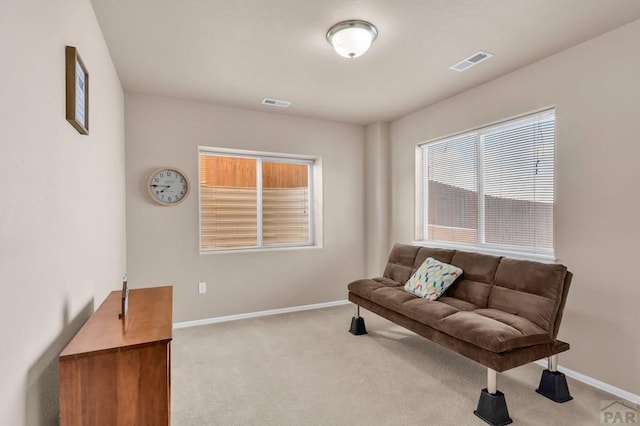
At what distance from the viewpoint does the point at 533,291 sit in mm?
2352

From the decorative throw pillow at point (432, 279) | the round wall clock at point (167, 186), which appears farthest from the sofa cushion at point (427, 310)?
the round wall clock at point (167, 186)

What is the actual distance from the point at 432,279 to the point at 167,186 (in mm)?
2884

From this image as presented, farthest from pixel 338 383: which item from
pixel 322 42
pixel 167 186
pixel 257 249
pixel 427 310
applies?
pixel 167 186

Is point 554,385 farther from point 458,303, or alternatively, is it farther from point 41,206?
point 41,206

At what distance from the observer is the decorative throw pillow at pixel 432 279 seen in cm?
291

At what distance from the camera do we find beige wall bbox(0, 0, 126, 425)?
3.15ft

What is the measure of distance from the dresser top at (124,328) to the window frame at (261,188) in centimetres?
201

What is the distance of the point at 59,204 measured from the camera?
139 centimetres

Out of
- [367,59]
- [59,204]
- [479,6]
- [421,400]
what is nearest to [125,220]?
[59,204]

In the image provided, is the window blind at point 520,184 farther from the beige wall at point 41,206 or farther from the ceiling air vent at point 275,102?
the beige wall at point 41,206

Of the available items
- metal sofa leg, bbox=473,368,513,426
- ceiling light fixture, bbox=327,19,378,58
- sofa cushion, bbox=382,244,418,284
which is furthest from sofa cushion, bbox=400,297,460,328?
ceiling light fixture, bbox=327,19,378,58

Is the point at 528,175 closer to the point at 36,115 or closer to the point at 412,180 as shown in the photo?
the point at 412,180

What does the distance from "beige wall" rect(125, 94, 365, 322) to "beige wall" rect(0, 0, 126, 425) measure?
1.54 meters

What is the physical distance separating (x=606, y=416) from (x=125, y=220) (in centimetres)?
417
